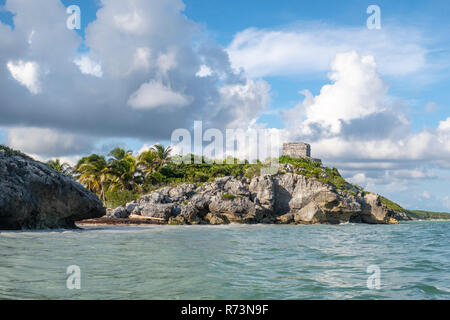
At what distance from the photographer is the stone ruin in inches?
2844

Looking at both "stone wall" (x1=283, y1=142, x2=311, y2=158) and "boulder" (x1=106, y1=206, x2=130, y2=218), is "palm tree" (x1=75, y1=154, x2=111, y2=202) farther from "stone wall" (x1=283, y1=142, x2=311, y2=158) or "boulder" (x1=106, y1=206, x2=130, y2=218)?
"stone wall" (x1=283, y1=142, x2=311, y2=158)

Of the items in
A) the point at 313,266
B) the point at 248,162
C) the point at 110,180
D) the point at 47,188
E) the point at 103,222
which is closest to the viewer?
the point at 313,266

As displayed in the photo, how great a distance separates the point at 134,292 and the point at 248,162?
56.6 metres

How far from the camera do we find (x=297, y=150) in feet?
240

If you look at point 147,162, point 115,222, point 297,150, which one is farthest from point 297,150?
point 115,222

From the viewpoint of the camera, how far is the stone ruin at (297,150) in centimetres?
7225

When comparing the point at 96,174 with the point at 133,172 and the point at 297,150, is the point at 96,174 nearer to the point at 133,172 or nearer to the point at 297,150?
the point at 133,172

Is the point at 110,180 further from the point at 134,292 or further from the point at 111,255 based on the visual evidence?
the point at 134,292

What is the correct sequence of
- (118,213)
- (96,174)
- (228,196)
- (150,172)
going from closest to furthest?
(118,213)
(228,196)
(96,174)
(150,172)

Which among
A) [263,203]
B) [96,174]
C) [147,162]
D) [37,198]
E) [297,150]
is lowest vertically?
[263,203]

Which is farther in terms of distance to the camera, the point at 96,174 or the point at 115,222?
Answer: the point at 96,174

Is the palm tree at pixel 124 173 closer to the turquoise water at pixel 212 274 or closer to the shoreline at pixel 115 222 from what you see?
the shoreline at pixel 115 222
